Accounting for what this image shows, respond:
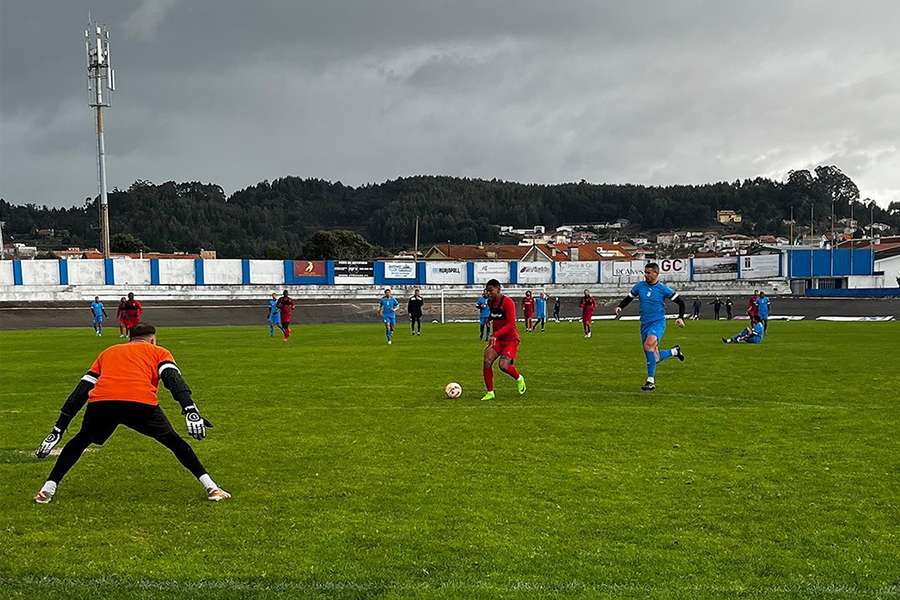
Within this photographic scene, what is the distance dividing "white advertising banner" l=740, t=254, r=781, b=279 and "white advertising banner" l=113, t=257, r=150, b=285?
5483 centimetres

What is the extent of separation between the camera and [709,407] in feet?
42.4

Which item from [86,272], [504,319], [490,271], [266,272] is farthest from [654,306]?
[490,271]

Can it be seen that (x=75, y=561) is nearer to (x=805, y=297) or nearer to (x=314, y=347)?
(x=314, y=347)

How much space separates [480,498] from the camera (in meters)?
7.48

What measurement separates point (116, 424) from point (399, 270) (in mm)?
66904

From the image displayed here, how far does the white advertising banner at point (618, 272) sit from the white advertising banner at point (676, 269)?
3.48m

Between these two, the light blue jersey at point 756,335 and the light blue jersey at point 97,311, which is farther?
the light blue jersey at point 97,311

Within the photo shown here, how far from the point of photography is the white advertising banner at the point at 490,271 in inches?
2975

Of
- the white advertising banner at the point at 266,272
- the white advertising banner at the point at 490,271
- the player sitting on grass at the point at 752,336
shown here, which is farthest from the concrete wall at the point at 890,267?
the player sitting on grass at the point at 752,336

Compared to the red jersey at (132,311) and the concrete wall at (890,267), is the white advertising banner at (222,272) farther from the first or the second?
the concrete wall at (890,267)

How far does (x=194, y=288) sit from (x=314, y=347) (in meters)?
42.1

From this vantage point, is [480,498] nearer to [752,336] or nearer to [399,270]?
[752,336]

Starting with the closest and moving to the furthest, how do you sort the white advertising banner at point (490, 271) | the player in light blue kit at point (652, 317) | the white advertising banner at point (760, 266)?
the player in light blue kit at point (652, 317) → the white advertising banner at point (490, 271) → the white advertising banner at point (760, 266)

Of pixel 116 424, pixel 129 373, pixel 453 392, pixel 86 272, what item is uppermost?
pixel 86 272
